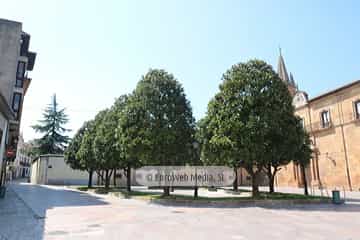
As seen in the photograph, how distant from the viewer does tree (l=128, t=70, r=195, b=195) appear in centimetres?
1587

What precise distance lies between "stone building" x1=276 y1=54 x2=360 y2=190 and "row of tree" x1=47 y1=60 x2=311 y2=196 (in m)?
12.7

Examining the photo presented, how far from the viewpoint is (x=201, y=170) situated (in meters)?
16.2

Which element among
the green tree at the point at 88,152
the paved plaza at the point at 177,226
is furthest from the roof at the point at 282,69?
the paved plaza at the point at 177,226

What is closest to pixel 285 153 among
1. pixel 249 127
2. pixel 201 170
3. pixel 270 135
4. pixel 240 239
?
pixel 270 135

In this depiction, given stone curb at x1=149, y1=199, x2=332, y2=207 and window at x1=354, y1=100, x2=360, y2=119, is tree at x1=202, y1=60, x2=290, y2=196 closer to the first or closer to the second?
stone curb at x1=149, y1=199, x2=332, y2=207

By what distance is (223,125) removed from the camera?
1513 cm

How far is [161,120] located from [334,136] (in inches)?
860

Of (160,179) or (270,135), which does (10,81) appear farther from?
(270,135)

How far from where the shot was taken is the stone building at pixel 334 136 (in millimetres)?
27422

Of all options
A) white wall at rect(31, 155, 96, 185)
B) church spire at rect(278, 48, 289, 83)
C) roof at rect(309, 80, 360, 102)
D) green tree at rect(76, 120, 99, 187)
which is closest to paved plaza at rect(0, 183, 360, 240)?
green tree at rect(76, 120, 99, 187)

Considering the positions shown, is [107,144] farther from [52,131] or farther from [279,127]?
[52,131]

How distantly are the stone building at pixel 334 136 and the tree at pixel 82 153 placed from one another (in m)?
23.6

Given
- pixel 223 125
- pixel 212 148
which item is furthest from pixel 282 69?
pixel 212 148

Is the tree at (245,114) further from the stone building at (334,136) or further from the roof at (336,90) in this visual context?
the stone building at (334,136)
